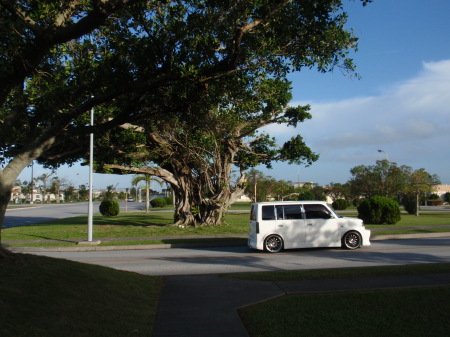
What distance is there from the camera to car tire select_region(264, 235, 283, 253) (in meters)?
13.2

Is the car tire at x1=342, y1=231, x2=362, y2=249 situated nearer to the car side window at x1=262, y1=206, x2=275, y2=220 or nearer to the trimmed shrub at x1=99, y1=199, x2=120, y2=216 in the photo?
the car side window at x1=262, y1=206, x2=275, y2=220

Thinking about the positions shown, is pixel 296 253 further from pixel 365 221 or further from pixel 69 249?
pixel 365 221

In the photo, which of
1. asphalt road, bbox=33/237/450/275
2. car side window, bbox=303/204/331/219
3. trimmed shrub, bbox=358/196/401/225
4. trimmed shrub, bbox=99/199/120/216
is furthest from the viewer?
trimmed shrub, bbox=99/199/120/216

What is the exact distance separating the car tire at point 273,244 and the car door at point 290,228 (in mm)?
168

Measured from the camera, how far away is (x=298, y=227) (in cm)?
1322

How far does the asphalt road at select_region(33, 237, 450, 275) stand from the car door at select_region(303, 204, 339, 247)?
386 mm

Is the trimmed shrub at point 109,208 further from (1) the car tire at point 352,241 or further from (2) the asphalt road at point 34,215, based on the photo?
(1) the car tire at point 352,241

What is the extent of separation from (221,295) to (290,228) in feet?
22.8

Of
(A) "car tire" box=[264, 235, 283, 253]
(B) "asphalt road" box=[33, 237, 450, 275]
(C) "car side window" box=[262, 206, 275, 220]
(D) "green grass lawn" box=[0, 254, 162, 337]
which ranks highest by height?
(C) "car side window" box=[262, 206, 275, 220]

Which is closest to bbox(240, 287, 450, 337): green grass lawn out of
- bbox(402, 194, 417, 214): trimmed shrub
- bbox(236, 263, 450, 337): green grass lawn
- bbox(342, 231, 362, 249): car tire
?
bbox(236, 263, 450, 337): green grass lawn

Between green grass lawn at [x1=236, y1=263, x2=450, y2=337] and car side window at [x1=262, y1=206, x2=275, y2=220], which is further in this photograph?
car side window at [x1=262, y1=206, x2=275, y2=220]

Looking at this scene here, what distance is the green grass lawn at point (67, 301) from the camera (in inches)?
164

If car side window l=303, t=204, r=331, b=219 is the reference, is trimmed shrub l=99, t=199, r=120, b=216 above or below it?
below

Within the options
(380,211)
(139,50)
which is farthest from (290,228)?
(380,211)
